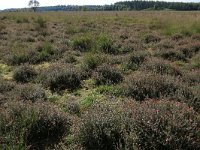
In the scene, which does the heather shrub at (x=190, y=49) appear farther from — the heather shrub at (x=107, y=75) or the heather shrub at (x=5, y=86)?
the heather shrub at (x=5, y=86)

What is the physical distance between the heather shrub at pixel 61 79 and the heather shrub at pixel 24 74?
514mm

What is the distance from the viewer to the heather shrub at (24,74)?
28.3ft

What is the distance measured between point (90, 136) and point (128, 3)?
6206 inches

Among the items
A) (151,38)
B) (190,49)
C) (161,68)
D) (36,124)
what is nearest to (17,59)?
(161,68)

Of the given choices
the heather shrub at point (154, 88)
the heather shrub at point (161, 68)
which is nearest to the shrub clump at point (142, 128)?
the heather shrub at point (154, 88)

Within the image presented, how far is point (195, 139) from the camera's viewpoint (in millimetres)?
4316

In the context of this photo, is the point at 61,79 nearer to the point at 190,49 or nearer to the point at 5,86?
the point at 5,86

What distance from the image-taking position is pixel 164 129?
4.27 meters

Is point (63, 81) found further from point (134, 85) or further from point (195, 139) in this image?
point (195, 139)

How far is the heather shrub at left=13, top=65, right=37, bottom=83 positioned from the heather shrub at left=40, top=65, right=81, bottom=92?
0.51 meters

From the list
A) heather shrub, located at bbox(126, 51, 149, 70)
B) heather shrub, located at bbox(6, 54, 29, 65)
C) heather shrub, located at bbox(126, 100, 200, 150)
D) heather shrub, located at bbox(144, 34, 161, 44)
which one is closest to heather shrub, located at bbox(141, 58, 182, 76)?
heather shrub, located at bbox(126, 51, 149, 70)

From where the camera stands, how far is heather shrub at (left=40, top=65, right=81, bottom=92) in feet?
25.9

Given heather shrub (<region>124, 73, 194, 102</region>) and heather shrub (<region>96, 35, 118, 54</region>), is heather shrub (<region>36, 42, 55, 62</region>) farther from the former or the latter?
heather shrub (<region>124, 73, 194, 102</region>)

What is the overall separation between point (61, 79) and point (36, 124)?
313cm
